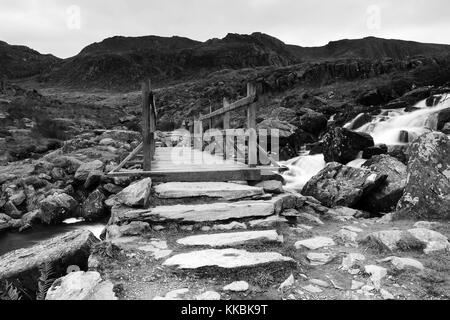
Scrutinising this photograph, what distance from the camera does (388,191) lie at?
941 cm

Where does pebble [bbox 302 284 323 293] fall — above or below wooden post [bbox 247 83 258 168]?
below

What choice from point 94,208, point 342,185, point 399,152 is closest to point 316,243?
point 342,185

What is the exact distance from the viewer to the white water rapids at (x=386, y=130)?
16438 millimetres

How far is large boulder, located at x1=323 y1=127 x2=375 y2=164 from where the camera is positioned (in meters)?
16.3

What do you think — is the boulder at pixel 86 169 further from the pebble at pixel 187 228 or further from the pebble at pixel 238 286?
the pebble at pixel 238 286

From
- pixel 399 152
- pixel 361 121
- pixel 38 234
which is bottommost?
pixel 38 234

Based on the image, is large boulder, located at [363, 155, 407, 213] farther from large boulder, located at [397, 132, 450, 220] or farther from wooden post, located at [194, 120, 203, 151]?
wooden post, located at [194, 120, 203, 151]

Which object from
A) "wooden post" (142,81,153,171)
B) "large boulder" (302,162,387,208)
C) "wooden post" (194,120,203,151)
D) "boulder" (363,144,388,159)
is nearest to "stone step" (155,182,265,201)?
"wooden post" (142,81,153,171)

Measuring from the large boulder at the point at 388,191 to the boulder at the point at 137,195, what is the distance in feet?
20.0

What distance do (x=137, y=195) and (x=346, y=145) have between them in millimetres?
12632

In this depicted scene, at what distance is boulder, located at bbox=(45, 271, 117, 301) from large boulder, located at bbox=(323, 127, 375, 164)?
1408cm

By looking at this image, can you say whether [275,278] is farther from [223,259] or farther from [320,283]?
[223,259]

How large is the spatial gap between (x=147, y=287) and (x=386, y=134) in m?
19.5
